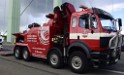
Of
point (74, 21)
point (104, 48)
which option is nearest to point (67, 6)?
point (74, 21)

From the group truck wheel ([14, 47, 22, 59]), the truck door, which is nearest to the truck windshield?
the truck door

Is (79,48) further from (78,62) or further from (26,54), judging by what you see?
(26,54)

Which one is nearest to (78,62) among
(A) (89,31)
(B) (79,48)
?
(B) (79,48)

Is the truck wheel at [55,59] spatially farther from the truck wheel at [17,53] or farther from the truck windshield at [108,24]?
the truck wheel at [17,53]

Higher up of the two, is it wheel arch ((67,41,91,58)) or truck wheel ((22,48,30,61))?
wheel arch ((67,41,91,58))

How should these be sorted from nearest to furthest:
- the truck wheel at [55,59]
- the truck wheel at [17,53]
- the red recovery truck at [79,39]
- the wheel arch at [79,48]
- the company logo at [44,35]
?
the red recovery truck at [79,39], the wheel arch at [79,48], the truck wheel at [55,59], the company logo at [44,35], the truck wheel at [17,53]

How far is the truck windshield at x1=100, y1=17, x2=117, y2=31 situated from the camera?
11273 millimetres

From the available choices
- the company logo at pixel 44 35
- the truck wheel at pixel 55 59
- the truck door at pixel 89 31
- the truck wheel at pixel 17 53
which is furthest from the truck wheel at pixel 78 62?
the truck wheel at pixel 17 53

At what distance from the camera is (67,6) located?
42.1 ft

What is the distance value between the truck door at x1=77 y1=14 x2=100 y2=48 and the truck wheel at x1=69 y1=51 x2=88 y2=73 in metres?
0.61

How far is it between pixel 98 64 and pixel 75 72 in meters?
1.15

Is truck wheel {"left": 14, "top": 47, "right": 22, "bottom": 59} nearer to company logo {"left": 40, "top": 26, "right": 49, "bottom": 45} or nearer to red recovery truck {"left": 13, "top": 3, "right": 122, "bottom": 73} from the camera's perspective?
red recovery truck {"left": 13, "top": 3, "right": 122, "bottom": 73}

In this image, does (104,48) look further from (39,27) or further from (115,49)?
(39,27)

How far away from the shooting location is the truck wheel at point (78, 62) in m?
11.2
